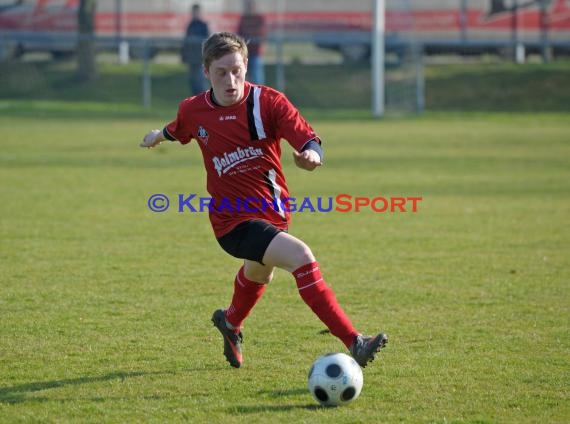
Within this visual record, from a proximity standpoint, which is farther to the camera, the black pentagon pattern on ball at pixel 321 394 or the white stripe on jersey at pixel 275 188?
the white stripe on jersey at pixel 275 188

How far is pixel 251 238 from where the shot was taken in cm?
517

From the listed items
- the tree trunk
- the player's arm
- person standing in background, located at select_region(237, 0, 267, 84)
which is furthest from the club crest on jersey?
the tree trunk

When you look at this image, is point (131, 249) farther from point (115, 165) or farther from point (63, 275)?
point (115, 165)

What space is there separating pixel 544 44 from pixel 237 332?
24.6 metres

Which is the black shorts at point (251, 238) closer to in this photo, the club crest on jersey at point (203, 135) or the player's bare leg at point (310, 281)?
the player's bare leg at point (310, 281)

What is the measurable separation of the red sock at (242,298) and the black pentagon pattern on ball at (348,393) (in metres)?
1.03

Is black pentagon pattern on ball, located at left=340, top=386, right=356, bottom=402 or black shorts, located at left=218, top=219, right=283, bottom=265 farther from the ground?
black shorts, located at left=218, top=219, right=283, bottom=265

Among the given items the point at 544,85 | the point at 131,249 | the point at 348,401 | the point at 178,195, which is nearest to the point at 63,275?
the point at 131,249

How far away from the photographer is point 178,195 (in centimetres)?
1246

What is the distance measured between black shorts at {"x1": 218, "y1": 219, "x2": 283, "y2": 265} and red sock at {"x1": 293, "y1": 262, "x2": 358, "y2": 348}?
21 cm

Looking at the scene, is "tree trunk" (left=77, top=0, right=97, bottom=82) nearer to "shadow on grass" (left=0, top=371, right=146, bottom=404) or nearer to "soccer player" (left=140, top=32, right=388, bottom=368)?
"soccer player" (left=140, top=32, right=388, bottom=368)

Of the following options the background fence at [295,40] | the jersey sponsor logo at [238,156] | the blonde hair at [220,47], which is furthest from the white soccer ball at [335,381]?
the background fence at [295,40]

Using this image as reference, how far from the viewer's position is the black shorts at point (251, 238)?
513 cm

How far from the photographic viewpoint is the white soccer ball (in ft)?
15.3
